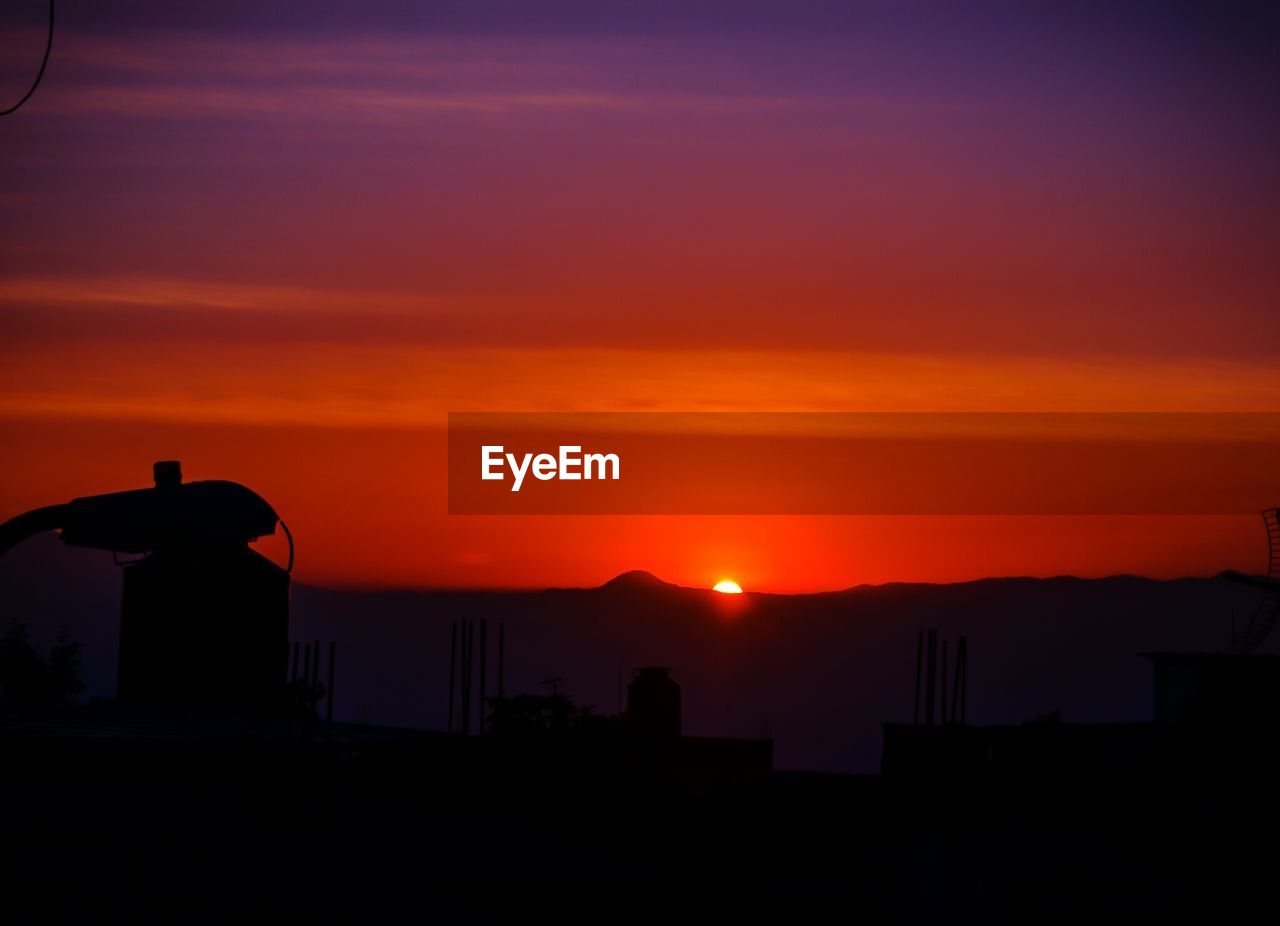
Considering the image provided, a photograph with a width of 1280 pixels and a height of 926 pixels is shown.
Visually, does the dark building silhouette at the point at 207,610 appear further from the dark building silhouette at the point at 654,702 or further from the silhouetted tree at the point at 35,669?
the dark building silhouette at the point at 654,702

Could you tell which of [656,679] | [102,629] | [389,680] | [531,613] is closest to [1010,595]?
[531,613]

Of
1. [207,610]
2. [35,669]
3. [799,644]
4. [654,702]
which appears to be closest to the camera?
[654,702]

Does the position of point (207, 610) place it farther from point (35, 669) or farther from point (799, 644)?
point (799, 644)

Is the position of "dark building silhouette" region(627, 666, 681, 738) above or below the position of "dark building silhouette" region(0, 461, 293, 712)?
below

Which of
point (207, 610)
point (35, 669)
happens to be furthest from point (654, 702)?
point (35, 669)

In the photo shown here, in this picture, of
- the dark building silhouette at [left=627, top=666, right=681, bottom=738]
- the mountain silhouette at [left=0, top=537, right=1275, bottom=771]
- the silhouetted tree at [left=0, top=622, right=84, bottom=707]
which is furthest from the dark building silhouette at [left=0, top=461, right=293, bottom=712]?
the mountain silhouette at [left=0, top=537, right=1275, bottom=771]

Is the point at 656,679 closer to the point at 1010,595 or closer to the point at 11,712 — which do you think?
the point at 11,712

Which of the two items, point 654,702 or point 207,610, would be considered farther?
point 207,610

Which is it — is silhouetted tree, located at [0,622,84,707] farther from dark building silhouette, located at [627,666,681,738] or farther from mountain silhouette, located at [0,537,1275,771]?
mountain silhouette, located at [0,537,1275,771]
